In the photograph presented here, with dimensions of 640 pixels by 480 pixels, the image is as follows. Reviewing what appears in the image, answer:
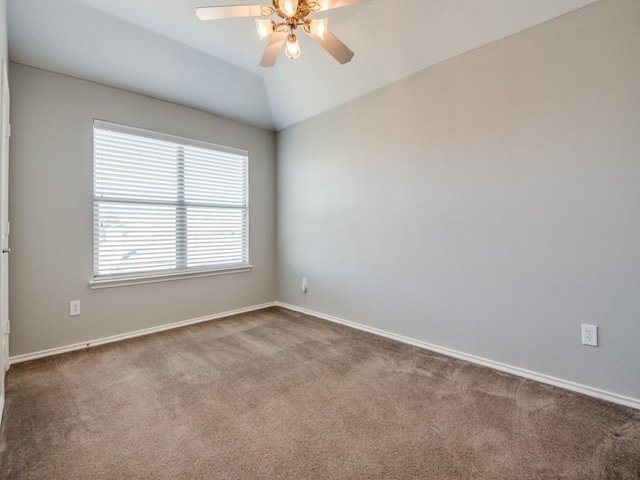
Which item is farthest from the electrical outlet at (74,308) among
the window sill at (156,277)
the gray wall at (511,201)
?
the gray wall at (511,201)

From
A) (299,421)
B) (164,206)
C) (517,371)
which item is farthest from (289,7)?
(517,371)

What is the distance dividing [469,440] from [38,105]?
3.95 m

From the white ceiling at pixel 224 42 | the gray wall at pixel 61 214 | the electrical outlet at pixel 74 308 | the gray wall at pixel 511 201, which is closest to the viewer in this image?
the gray wall at pixel 511 201

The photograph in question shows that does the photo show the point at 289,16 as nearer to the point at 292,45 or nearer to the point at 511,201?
the point at 292,45

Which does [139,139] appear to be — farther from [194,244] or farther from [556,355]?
[556,355]

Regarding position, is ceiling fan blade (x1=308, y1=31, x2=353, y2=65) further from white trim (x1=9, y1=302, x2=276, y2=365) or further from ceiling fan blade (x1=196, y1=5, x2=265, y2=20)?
white trim (x1=9, y1=302, x2=276, y2=365)

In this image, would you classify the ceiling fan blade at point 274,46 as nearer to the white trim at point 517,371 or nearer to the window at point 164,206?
the window at point 164,206

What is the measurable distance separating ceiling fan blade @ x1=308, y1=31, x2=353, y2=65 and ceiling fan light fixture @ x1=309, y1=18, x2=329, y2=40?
19 millimetres

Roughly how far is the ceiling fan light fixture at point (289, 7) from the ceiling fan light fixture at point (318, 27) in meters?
0.12

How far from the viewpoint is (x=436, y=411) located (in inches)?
73.1

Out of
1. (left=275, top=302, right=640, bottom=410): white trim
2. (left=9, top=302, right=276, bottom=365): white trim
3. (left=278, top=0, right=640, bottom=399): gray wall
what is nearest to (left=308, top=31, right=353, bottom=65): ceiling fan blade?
(left=278, top=0, right=640, bottom=399): gray wall

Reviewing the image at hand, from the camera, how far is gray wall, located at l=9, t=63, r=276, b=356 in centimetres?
258

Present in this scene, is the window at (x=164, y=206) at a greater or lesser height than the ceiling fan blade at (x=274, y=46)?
lesser

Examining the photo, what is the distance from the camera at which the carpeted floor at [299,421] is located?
4.69ft
